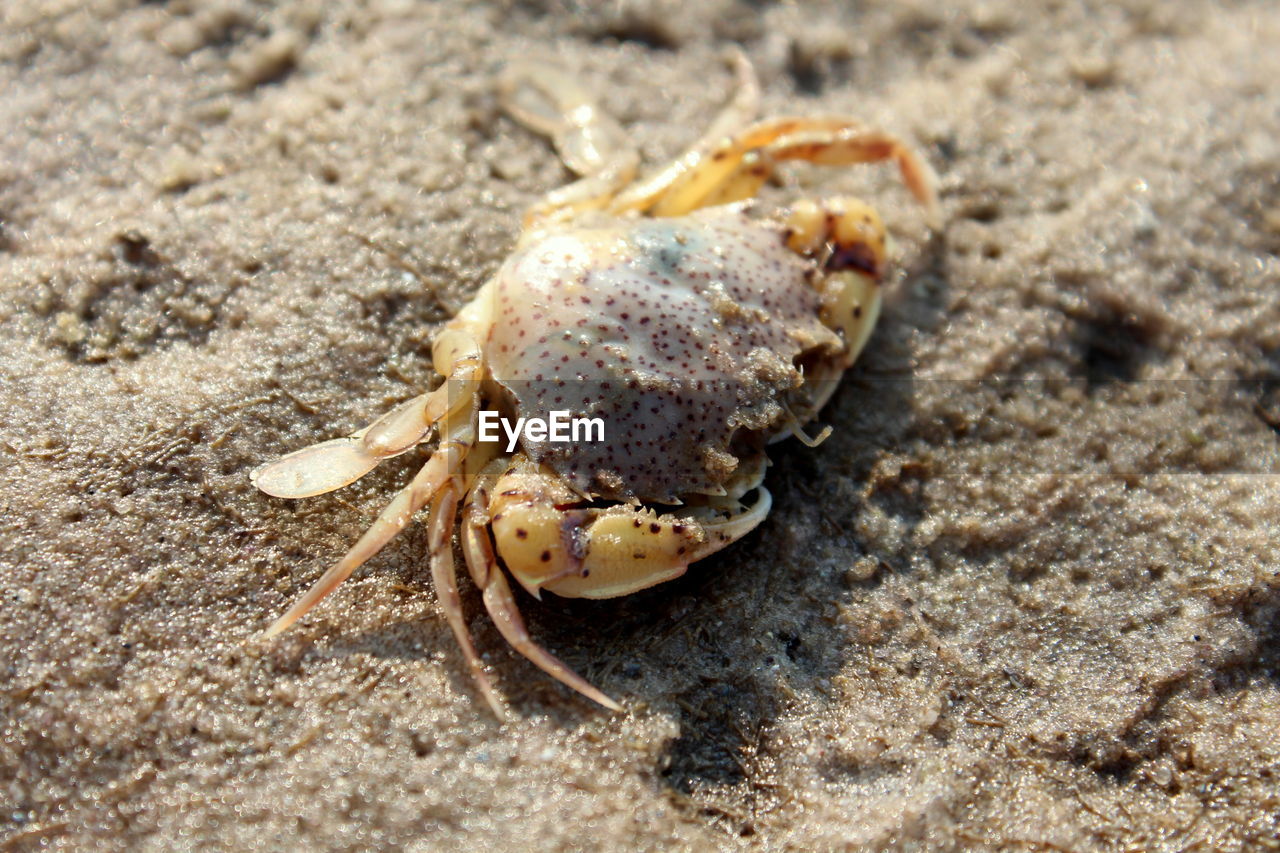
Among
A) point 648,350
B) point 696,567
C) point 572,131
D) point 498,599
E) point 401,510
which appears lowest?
point 696,567

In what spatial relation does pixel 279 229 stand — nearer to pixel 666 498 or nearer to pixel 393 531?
pixel 393 531

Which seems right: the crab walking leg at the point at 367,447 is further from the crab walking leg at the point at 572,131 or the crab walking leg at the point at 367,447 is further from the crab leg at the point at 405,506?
the crab walking leg at the point at 572,131

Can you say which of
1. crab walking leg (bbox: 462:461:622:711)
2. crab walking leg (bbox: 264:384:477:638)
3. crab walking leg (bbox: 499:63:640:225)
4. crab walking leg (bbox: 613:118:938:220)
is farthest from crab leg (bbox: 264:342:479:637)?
crab walking leg (bbox: 613:118:938:220)

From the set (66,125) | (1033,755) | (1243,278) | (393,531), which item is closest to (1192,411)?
(1243,278)

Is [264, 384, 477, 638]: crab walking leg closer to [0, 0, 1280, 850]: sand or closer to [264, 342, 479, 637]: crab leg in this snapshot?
[264, 342, 479, 637]: crab leg

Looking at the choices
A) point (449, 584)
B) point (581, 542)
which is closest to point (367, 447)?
point (449, 584)

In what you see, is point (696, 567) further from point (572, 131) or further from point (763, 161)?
point (572, 131)

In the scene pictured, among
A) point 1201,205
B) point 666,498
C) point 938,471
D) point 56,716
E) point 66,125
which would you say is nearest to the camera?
point 56,716

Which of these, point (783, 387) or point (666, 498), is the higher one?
point (783, 387)
